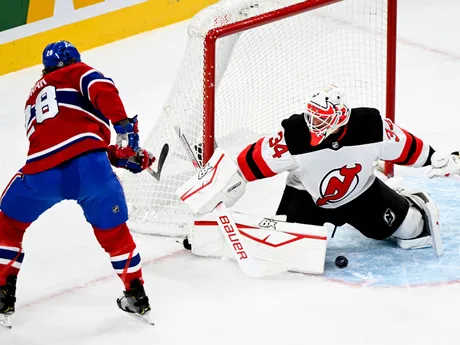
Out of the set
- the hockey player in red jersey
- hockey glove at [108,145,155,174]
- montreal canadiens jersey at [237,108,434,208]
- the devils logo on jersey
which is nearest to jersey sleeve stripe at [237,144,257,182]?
montreal canadiens jersey at [237,108,434,208]

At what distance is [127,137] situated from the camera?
376cm

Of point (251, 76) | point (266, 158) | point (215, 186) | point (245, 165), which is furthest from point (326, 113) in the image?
point (251, 76)

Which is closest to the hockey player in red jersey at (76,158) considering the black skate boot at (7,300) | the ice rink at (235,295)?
the black skate boot at (7,300)

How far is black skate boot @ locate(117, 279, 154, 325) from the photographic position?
151 inches

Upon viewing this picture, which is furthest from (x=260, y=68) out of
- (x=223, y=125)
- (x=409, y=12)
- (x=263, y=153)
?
(x=409, y=12)

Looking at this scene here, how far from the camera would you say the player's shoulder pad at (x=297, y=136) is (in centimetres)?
404

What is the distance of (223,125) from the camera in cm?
490

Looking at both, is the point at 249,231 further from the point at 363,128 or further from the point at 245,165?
the point at 363,128

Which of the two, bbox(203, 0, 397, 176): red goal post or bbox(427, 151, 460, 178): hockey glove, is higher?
bbox(203, 0, 397, 176): red goal post

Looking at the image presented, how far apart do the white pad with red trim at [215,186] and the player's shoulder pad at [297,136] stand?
25 cm

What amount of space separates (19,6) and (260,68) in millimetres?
1976

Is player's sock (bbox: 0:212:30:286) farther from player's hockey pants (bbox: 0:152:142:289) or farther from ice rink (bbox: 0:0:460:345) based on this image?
ice rink (bbox: 0:0:460:345)

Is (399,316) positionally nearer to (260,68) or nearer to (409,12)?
(260,68)

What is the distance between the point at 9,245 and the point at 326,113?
1.24 metres
